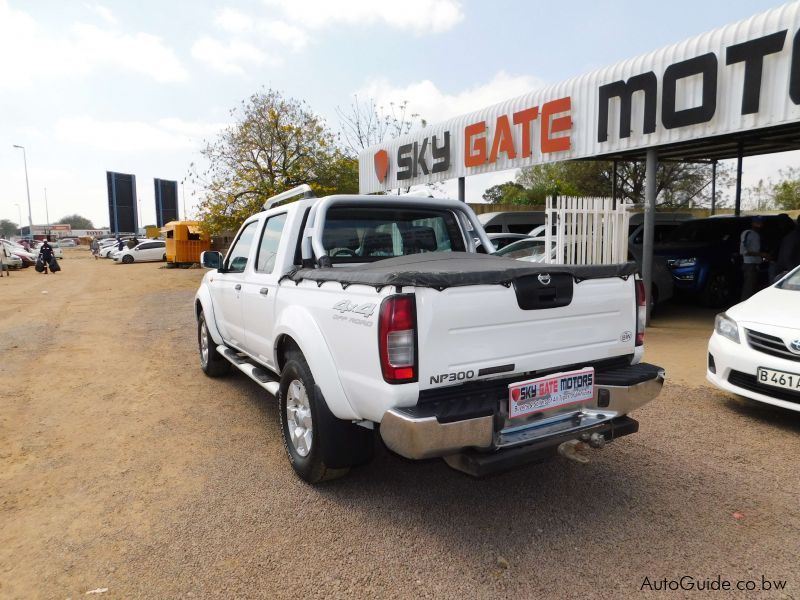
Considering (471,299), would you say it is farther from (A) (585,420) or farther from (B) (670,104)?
(B) (670,104)

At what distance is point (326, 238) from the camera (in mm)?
4031

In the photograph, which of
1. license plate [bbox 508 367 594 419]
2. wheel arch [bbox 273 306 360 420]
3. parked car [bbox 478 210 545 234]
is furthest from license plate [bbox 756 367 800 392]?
parked car [bbox 478 210 545 234]

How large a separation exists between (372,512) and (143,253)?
121 feet

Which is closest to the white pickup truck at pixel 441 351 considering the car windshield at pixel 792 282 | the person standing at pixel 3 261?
the car windshield at pixel 792 282

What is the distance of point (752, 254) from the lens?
9.19 metres

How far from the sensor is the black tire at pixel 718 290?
1046cm

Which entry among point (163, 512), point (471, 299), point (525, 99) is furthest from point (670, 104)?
point (163, 512)

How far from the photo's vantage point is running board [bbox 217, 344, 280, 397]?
3.98m

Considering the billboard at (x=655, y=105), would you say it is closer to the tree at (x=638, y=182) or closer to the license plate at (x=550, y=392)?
the license plate at (x=550, y=392)

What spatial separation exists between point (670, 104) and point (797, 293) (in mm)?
4136

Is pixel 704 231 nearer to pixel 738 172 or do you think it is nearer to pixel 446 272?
pixel 738 172

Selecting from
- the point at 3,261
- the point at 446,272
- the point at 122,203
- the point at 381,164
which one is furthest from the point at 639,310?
the point at 122,203

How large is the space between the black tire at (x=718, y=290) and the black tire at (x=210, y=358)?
29.8 feet

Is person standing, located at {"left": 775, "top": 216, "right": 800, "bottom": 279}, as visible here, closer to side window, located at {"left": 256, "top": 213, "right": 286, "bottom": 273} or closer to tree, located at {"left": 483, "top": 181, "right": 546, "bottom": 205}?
side window, located at {"left": 256, "top": 213, "right": 286, "bottom": 273}
